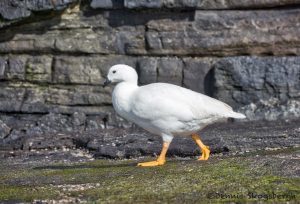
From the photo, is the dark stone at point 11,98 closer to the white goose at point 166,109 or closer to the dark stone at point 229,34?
the dark stone at point 229,34

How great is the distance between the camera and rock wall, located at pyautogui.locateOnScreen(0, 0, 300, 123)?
638 inches

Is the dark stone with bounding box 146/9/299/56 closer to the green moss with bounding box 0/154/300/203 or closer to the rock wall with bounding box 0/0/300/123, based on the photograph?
the rock wall with bounding box 0/0/300/123

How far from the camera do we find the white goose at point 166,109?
10.1 m

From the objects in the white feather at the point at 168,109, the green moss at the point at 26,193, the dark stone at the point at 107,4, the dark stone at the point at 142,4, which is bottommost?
the green moss at the point at 26,193

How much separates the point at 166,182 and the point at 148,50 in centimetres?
856

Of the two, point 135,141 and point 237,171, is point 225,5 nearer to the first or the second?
point 135,141

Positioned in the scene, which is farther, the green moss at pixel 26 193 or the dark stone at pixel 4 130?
the dark stone at pixel 4 130

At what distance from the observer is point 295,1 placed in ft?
53.2

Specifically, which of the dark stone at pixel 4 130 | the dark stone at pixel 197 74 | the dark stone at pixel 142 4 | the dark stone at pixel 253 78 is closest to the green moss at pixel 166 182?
the dark stone at pixel 4 130

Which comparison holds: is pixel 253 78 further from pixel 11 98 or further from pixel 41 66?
pixel 11 98

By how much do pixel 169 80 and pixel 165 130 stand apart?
6.59 m

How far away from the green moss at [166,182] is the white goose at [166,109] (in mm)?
478

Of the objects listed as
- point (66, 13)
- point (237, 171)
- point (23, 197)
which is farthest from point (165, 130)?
point (66, 13)

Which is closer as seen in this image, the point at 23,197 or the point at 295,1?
the point at 23,197
